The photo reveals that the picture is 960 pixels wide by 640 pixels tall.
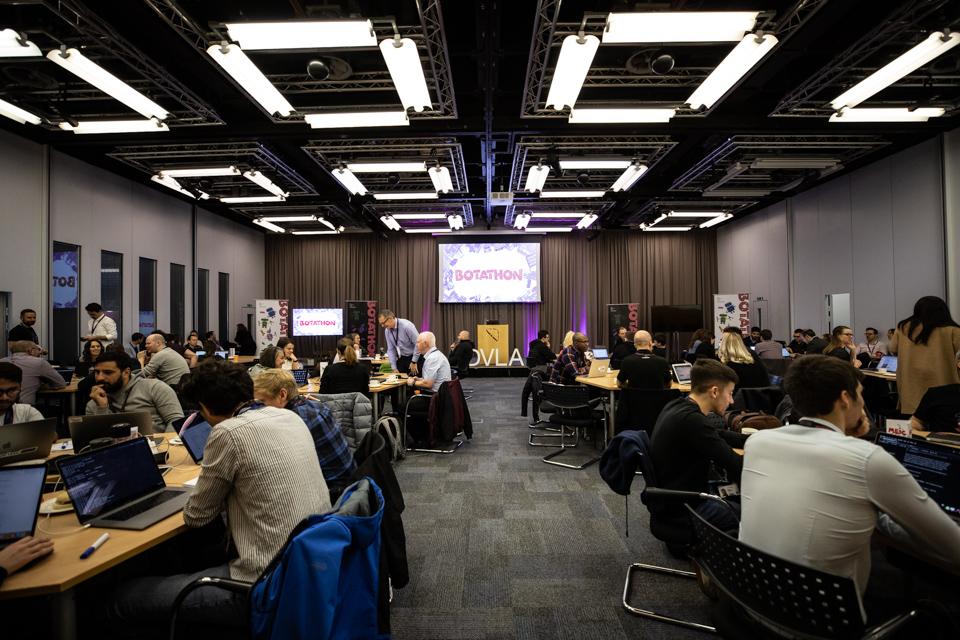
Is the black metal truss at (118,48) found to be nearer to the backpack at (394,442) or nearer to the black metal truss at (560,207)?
the backpack at (394,442)

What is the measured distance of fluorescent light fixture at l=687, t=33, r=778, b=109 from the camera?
3.75m

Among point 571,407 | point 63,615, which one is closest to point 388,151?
point 571,407

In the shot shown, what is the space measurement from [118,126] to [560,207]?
7.85 m

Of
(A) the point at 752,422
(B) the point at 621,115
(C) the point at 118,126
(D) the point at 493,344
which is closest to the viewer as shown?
(A) the point at 752,422

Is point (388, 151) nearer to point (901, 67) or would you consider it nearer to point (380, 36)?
point (380, 36)

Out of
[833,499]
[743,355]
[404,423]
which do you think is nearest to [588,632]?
[833,499]

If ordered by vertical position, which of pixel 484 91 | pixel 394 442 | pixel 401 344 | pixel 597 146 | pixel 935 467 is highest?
pixel 484 91

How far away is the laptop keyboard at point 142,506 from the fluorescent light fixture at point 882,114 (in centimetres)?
715

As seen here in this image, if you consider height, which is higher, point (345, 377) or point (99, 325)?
point (99, 325)

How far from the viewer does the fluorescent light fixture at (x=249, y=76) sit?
383 cm

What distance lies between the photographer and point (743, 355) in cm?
438

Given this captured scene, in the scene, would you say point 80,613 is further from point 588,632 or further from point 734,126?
point 734,126

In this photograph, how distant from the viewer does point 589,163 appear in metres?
6.77

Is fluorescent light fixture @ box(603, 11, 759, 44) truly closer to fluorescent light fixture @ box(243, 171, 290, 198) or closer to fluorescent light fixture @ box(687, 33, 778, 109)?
fluorescent light fixture @ box(687, 33, 778, 109)
